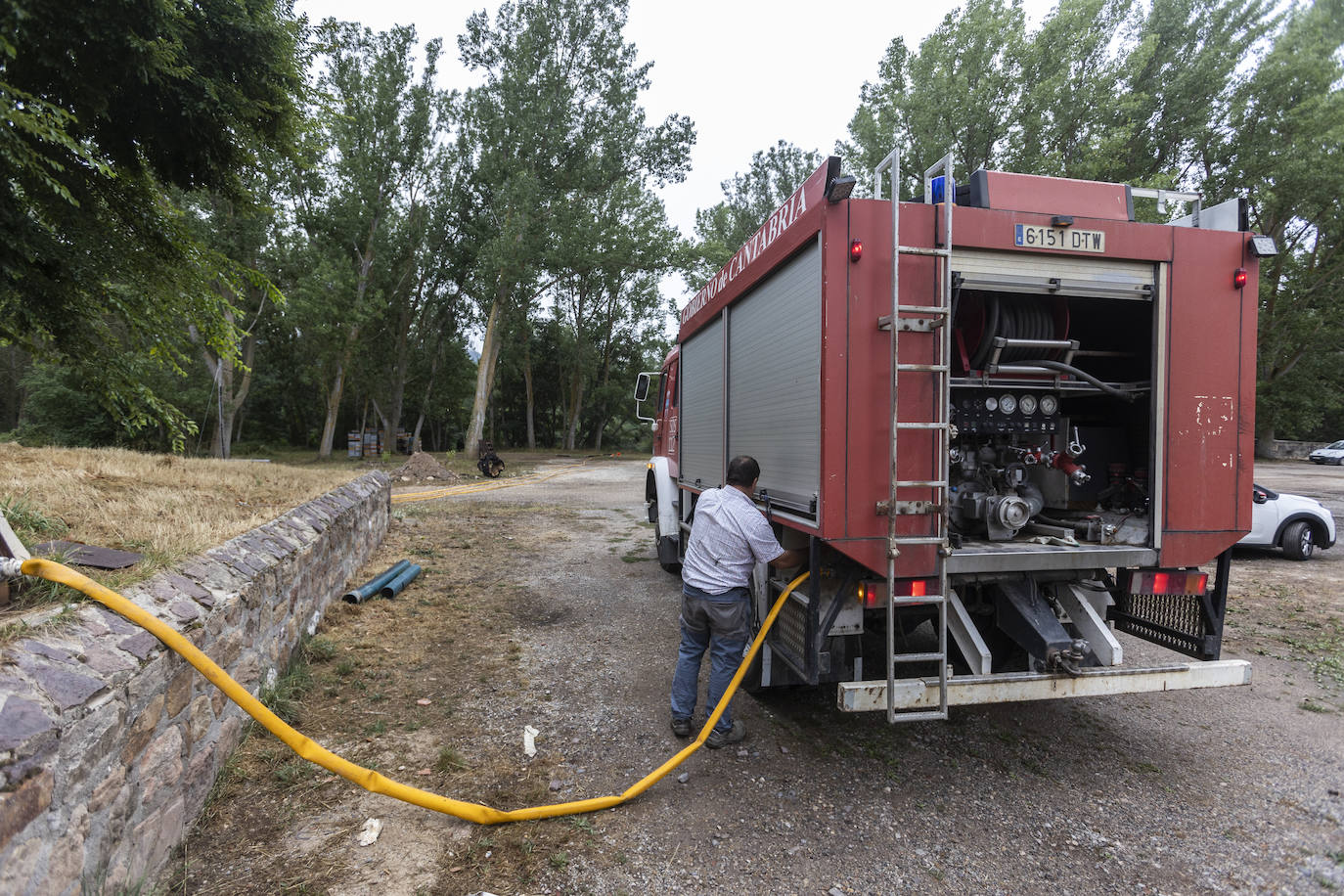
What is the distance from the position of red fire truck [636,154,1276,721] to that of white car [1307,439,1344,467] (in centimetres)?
4044

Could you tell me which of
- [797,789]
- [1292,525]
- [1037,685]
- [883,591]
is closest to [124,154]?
[883,591]

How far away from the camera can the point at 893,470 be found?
129 inches

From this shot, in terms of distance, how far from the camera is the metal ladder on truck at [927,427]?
129 inches

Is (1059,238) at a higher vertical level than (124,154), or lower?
lower

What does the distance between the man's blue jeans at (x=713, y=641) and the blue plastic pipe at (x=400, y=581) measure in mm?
3886

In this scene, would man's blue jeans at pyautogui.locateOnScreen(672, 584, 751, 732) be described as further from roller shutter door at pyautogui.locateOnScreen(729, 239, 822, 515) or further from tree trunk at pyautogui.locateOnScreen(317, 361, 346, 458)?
tree trunk at pyautogui.locateOnScreen(317, 361, 346, 458)

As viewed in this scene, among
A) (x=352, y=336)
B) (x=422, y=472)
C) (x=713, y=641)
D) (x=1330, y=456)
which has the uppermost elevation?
(x=352, y=336)

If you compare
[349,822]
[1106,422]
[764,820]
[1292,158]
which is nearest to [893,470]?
[764,820]

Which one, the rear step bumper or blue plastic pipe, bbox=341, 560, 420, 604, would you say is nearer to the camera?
the rear step bumper

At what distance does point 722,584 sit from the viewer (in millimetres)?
3906

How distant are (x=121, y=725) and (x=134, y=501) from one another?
127 inches

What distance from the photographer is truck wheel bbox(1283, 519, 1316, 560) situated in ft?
30.6

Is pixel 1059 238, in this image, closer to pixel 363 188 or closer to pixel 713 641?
pixel 713 641

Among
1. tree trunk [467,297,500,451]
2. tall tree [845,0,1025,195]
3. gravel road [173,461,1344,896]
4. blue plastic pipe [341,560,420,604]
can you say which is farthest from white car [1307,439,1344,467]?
blue plastic pipe [341,560,420,604]
